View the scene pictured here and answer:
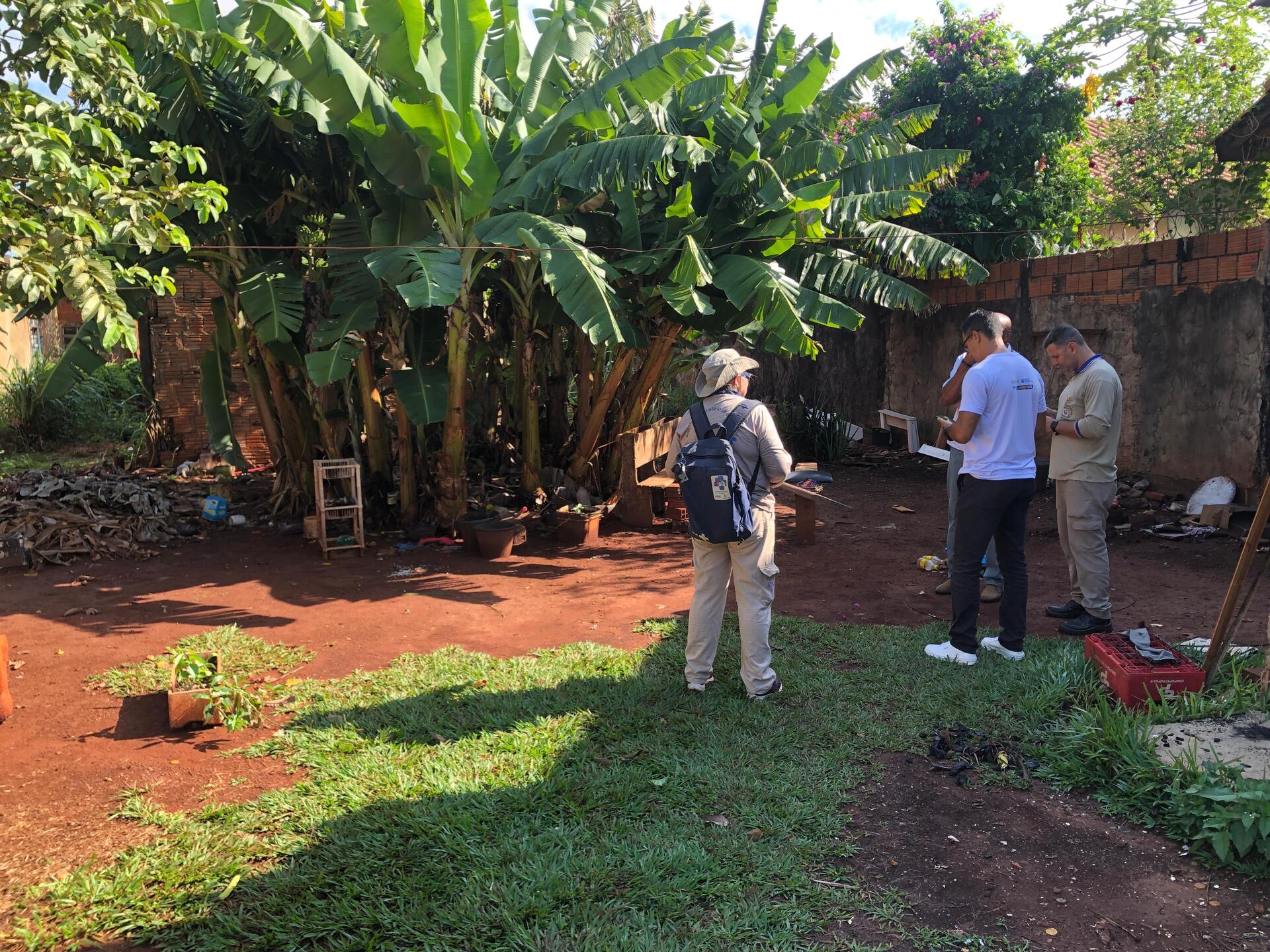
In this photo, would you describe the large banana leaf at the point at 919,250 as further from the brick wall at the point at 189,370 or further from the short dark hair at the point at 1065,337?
the brick wall at the point at 189,370

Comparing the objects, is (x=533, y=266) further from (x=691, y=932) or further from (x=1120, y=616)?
(x=691, y=932)

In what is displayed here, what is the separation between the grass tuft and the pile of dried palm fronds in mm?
3010

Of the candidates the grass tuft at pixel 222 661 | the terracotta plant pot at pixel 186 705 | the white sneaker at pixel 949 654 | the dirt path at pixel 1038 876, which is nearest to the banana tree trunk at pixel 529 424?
the grass tuft at pixel 222 661

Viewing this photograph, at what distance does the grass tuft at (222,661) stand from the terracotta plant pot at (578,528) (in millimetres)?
3312

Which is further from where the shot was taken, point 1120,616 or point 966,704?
point 1120,616

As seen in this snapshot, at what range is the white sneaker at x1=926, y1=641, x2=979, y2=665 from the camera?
524 cm

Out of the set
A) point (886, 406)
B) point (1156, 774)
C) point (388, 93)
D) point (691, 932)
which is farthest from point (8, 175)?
point (886, 406)

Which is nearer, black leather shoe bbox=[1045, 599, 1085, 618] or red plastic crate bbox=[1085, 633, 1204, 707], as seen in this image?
red plastic crate bbox=[1085, 633, 1204, 707]

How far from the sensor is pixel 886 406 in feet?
45.5

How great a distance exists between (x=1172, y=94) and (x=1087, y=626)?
9.35 m

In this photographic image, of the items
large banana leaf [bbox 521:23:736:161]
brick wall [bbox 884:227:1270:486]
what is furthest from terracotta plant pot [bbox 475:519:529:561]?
brick wall [bbox 884:227:1270:486]

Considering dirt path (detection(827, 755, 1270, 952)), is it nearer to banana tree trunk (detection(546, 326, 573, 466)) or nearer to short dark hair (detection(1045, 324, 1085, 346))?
short dark hair (detection(1045, 324, 1085, 346))

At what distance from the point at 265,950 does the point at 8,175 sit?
10.3 ft

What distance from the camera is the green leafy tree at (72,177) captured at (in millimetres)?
3486
